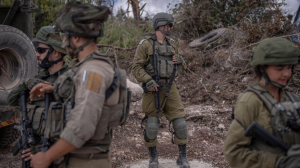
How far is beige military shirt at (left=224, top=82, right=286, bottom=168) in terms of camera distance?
→ 70.7 inches

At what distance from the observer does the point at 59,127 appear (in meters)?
1.85

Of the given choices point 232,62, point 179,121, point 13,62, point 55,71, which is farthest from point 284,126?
point 232,62

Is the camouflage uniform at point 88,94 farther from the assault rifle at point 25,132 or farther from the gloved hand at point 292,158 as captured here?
the gloved hand at point 292,158

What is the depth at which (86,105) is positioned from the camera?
5.40 feet

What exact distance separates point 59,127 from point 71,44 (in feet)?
1.78

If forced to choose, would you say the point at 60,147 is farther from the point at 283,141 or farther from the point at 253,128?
the point at 283,141

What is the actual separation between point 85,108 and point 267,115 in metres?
1.10

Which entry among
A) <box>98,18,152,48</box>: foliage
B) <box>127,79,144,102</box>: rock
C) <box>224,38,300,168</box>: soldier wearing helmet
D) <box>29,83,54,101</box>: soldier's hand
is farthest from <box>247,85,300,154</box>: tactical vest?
<box>98,18,152,48</box>: foliage

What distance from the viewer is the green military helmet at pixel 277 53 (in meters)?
1.82

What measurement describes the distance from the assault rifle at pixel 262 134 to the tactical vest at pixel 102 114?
0.79 metres

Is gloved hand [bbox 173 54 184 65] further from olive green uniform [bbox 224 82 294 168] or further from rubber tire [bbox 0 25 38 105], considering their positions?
olive green uniform [bbox 224 82 294 168]

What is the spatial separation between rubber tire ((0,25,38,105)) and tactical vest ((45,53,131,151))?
2281mm

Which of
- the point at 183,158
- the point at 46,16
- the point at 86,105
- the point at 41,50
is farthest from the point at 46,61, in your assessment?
the point at 46,16

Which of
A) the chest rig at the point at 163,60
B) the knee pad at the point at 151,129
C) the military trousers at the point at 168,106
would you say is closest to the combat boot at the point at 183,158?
the military trousers at the point at 168,106
